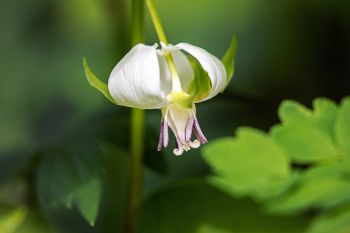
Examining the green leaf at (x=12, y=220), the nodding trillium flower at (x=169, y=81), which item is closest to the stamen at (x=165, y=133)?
the nodding trillium flower at (x=169, y=81)

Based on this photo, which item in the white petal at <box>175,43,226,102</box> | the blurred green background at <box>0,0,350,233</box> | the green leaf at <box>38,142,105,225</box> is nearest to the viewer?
the white petal at <box>175,43,226,102</box>

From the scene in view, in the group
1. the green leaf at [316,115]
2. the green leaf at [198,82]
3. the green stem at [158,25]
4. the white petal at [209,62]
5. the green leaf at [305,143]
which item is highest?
the green stem at [158,25]

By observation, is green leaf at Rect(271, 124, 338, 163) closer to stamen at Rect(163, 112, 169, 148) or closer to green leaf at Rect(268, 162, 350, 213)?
green leaf at Rect(268, 162, 350, 213)

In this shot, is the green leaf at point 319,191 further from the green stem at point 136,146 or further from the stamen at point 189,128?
the green stem at point 136,146

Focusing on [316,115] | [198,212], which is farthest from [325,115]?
[198,212]

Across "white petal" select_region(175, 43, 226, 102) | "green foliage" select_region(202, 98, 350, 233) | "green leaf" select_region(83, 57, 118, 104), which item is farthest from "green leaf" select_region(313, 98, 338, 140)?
"green leaf" select_region(83, 57, 118, 104)
